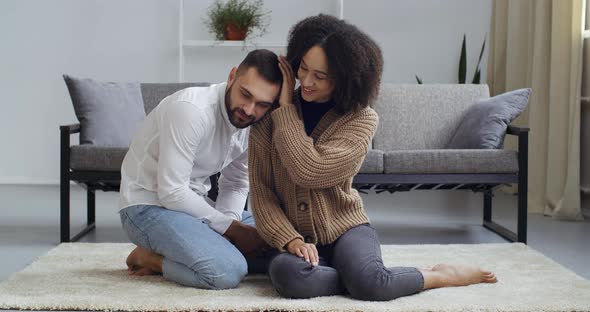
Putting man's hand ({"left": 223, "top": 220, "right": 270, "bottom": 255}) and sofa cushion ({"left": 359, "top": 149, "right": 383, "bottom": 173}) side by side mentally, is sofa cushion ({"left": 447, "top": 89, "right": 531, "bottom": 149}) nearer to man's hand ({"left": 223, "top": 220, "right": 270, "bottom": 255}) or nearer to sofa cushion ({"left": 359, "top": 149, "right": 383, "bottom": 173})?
sofa cushion ({"left": 359, "top": 149, "right": 383, "bottom": 173})

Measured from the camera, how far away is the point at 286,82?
87.7 inches

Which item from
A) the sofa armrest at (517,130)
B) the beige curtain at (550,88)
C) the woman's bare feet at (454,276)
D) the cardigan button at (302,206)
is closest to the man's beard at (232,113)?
the cardigan button at (302,206)

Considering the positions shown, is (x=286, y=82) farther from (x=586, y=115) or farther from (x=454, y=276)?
(x=586, y=115)

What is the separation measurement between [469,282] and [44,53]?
4.29m

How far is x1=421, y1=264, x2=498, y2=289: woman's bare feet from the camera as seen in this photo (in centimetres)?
229

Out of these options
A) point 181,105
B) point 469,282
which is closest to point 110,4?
point 181,105

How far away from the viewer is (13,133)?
5.78 m

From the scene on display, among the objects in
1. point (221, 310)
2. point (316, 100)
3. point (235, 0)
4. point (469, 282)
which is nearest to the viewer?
point (221, 310)

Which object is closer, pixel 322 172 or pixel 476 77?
pixel 322 172

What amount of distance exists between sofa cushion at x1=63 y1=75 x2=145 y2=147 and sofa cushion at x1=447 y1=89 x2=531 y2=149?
5.29 ft

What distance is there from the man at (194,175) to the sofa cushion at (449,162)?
1.06 meters

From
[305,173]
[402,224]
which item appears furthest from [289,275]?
Answer: [402,224]

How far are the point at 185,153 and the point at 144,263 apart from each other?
48cm

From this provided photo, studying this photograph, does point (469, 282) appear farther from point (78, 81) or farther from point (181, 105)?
Answer: point (78, 81)
